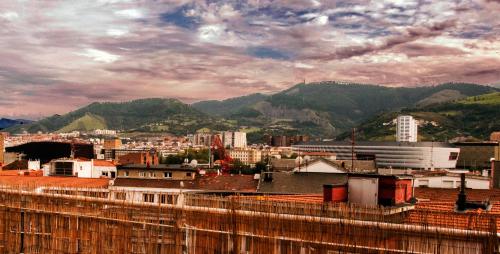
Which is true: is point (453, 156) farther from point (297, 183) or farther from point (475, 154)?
point (297, 183)

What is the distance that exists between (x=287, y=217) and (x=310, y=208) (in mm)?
665

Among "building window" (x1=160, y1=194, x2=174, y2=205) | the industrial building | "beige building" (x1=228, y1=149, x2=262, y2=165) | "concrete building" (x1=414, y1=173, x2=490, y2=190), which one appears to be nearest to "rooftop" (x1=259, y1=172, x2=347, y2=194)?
"concrete building" (x1=414, y1=173, x2=490, y2=190)

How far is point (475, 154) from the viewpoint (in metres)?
134

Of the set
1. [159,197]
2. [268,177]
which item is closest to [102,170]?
Result: [268,177]

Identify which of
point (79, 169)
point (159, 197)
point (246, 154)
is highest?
point (159, 197)

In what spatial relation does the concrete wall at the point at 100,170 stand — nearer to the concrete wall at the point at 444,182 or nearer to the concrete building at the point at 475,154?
the concrete wall at the point at 444,182

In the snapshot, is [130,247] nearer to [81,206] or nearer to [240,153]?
[81,206]

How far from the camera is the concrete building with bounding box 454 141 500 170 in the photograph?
426 ft

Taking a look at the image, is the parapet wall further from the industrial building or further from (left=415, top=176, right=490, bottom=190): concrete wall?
the industrial building

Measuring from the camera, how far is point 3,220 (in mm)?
12133

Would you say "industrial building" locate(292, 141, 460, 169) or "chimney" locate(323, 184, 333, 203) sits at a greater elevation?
"chimney" locate(323, 184, 333, 203)

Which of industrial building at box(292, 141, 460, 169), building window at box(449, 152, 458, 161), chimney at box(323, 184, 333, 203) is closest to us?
chimney at box(323, 184, 333, 203)

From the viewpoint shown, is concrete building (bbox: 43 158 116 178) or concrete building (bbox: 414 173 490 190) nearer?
concrete building (bbox: 414 173 490 190)

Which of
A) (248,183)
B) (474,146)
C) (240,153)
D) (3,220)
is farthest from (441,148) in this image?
(3,220)
